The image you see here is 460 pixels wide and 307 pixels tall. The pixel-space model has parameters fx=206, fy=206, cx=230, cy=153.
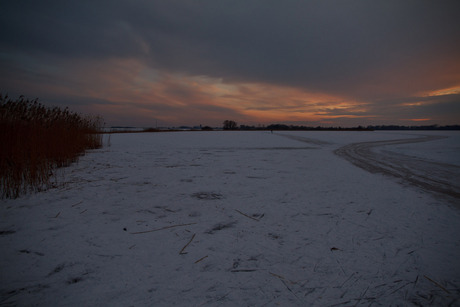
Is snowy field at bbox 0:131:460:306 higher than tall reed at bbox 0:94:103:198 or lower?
lower

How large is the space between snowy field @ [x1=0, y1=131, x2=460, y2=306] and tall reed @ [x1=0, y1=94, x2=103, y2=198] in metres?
0.49

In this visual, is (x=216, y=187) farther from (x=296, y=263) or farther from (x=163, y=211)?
(x=296, y=263)

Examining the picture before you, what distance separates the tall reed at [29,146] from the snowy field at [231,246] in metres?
0.49

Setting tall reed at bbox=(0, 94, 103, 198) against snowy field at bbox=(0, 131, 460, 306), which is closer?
snowy field at bbox=(0, 131, 460, 306)

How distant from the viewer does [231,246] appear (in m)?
1.88

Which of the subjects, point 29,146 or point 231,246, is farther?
point 29,146

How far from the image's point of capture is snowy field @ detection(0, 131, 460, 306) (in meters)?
1.34

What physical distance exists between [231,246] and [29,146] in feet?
14.4

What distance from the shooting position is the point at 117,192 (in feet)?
11.0

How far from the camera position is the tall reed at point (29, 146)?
3.28m

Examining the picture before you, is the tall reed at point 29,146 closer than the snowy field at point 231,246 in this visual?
No

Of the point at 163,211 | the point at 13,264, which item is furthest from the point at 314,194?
the point at 13,264

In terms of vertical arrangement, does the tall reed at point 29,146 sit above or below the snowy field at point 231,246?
above

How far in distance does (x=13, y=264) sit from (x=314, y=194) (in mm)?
3497
